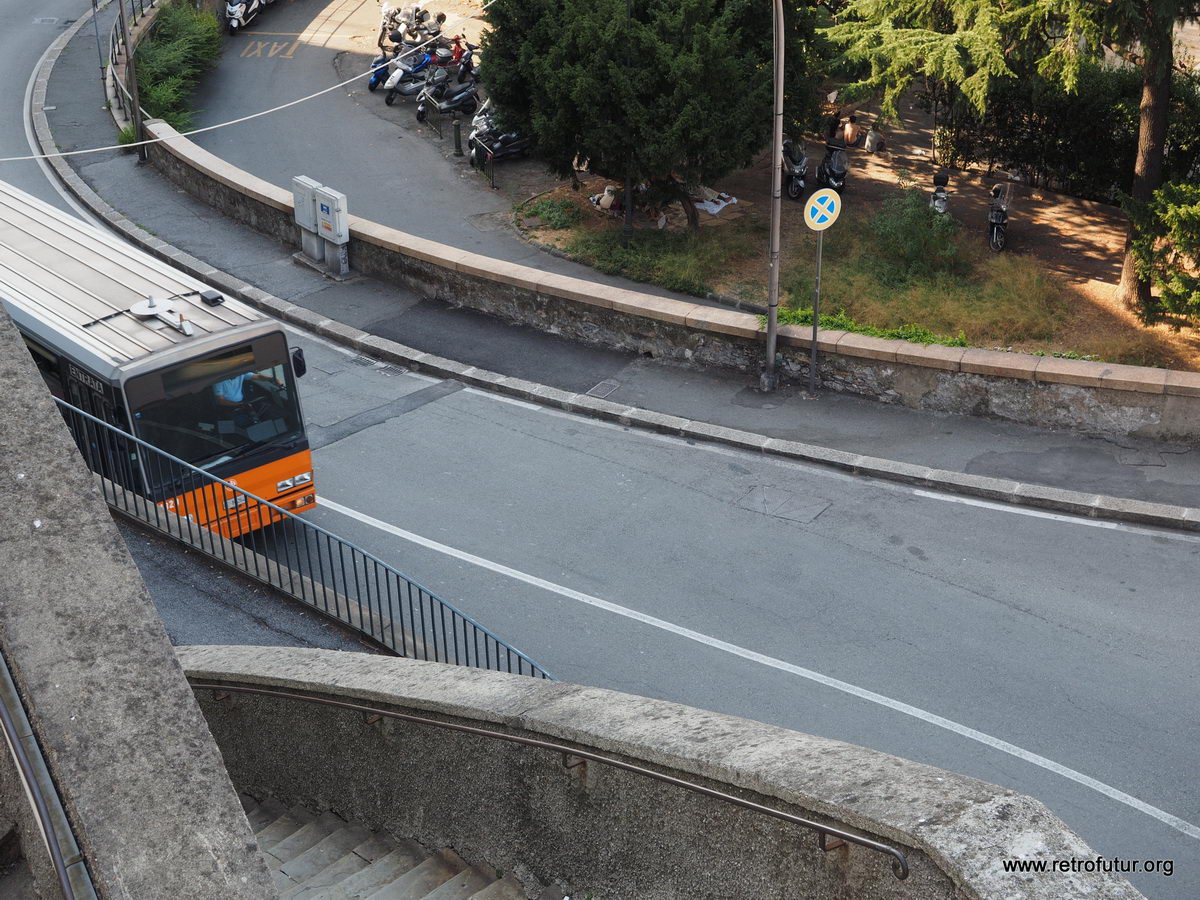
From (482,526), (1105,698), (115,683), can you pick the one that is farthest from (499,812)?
(482,526)

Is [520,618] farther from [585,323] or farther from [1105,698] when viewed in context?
[585,323]

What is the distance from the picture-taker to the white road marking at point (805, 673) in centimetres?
934

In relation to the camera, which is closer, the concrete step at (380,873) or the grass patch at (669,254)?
the concrete step at (380,873)

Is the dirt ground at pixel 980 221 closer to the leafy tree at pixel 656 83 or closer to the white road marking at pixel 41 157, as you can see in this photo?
the leafy tree at pixel 656 83

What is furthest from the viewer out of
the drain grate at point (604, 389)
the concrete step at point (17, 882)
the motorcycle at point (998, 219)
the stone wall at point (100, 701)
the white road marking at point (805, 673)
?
the motorcycle at point (998, 219)

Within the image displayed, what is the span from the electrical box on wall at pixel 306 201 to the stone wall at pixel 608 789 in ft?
40.1

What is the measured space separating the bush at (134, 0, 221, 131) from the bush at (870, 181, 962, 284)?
15283 mm

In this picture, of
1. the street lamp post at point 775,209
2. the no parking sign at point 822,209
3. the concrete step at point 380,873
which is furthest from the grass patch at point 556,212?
the concrete step at point 380,873

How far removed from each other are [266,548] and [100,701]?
21.5 ft

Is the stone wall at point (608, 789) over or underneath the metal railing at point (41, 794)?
underneath

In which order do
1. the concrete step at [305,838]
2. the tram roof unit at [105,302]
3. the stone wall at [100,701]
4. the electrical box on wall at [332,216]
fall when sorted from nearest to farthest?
1. the stone wall at [100,701]
2. the concrete step at [305,838]
3. the tram roof unit at [105,302]
4. the electrical box on wall at [332,216]

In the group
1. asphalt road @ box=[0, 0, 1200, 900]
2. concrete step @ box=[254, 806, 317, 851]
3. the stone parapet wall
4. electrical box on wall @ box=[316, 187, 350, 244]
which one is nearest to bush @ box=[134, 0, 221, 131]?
the stone parapet wall

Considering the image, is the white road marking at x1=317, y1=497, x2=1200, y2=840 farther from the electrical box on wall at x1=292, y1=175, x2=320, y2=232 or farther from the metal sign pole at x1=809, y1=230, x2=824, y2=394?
the electrical box on wall at x1=292, y1=175, x2=320, y2=232

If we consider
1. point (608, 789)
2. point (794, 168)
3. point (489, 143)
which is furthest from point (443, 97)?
point (608, 789)
